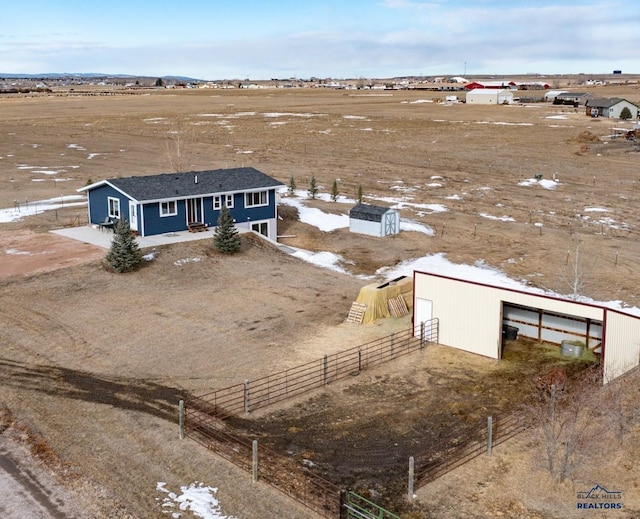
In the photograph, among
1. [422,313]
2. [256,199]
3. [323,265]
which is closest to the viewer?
[422,313]

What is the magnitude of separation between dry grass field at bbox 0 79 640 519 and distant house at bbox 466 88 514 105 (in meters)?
69.0

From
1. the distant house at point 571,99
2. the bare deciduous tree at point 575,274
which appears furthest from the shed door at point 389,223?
the distant house at point 571,99

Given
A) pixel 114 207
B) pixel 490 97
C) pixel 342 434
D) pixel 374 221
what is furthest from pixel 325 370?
pixel 490 97

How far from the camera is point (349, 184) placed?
217 ft

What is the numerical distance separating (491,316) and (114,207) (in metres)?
25.3

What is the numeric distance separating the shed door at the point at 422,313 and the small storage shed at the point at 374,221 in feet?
58.8

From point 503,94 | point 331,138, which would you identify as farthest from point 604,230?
→ point 503,94

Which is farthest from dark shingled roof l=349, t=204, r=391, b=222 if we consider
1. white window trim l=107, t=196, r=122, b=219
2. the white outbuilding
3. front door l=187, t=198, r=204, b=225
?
the white outbuilding

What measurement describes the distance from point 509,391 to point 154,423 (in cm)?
1136

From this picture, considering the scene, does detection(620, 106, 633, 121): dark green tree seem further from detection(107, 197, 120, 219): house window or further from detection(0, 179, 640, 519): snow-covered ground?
detection(107, 197, 120, 219): house window

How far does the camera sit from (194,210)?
43.9 metres

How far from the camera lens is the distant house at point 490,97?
514 feet

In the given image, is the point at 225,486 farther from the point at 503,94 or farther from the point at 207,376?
the point at 503,94

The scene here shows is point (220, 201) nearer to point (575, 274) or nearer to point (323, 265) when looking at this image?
point (323, 265)
